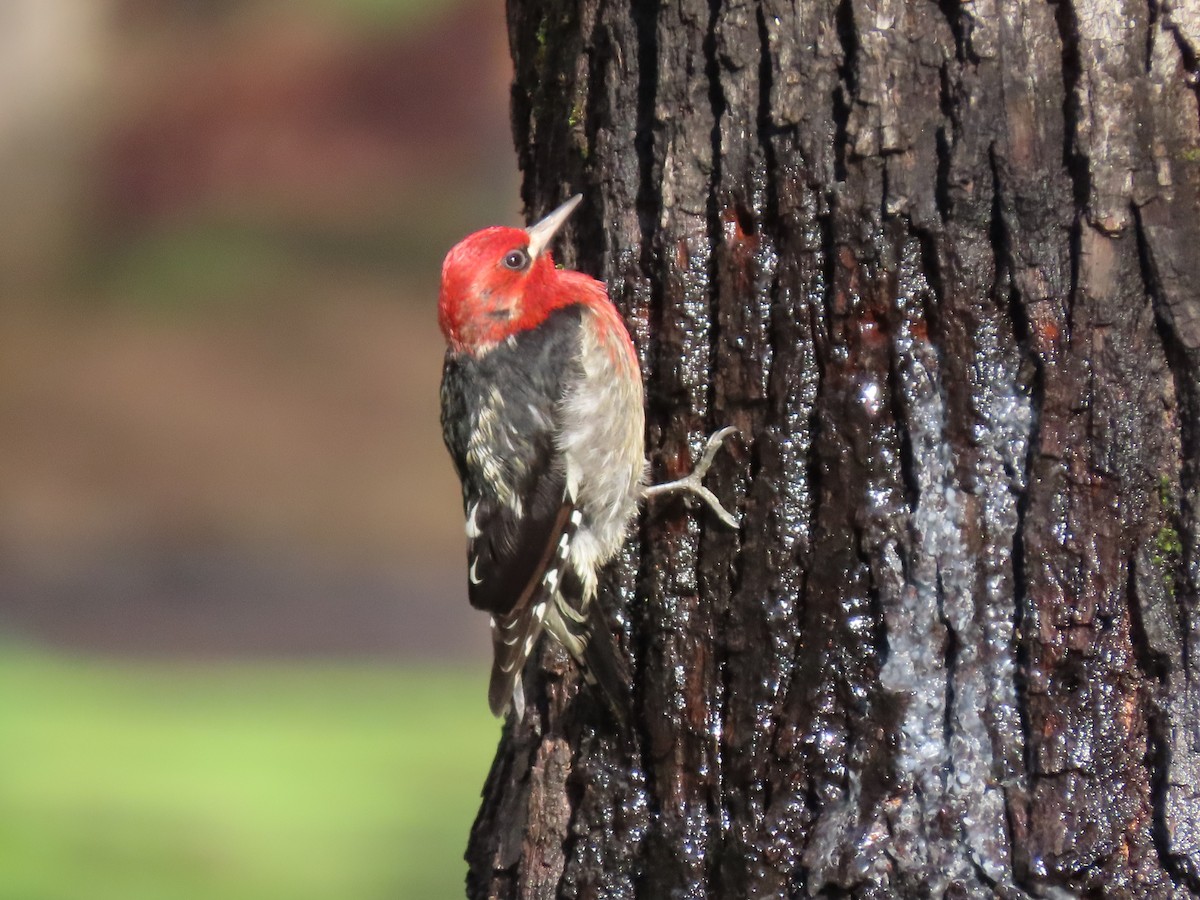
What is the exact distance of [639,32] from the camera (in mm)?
2916

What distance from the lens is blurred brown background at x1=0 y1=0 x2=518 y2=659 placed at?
9.71 meters

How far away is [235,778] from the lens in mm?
7500

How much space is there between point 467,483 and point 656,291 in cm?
108

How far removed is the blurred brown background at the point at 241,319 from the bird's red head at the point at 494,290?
19.2 ft

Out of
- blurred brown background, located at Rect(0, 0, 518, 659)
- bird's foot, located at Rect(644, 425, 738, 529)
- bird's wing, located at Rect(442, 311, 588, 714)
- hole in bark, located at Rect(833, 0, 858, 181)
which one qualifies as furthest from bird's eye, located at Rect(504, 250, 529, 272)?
blurred brown background, located at Rect(0, 0, 518, 659)

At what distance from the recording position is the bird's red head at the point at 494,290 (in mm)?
3627

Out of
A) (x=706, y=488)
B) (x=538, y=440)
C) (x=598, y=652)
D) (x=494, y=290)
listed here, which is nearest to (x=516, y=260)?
(x=494, y=290)

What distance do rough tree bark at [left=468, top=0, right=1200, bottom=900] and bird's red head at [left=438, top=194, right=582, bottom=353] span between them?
32.2 inches

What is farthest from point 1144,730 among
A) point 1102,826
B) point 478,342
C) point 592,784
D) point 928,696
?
point 478,342

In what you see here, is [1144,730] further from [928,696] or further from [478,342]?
[478,342]

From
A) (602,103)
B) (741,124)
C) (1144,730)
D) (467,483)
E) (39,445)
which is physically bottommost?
(1144,730)

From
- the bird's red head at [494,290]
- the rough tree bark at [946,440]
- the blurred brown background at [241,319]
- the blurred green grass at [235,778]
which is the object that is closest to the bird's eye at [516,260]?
the bird's red head at [494,290]

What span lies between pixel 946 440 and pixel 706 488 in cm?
57

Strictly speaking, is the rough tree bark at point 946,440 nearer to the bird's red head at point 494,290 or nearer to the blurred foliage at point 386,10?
the bird's red head at point 494,290
